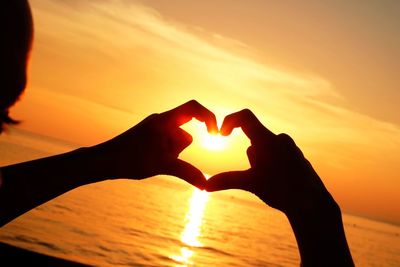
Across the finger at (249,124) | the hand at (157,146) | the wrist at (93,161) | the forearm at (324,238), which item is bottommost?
the forearm at (324,238)

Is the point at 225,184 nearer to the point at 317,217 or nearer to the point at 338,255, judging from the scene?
the point at 317,217

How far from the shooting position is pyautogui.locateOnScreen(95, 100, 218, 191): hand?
1.82m

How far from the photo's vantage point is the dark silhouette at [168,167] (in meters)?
1.40

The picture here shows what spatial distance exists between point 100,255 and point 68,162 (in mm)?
15143

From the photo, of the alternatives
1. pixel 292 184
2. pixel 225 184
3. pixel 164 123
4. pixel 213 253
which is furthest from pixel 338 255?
pixel 213 253

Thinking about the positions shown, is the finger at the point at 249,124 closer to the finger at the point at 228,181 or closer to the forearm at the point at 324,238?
the finger at the point at 228,181

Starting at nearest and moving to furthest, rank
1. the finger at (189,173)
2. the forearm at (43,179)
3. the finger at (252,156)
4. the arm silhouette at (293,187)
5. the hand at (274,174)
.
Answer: the arm silhouette at (293,187), the hand at (274,174), the forearm at (43,179), the finger at (252,156), the finger at (189,173)

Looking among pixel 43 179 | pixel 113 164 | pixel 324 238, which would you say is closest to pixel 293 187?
pixel 324 238

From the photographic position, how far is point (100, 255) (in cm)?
1567

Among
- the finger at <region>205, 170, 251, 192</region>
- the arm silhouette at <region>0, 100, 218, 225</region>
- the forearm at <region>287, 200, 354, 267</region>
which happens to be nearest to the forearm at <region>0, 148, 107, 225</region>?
the arm silhouette at <region>0, 100, 218, 225</region>

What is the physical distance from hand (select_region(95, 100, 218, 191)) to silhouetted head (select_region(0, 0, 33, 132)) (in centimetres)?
48

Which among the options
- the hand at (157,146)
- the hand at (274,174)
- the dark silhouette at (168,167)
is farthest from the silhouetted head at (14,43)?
the hand at (274,174)

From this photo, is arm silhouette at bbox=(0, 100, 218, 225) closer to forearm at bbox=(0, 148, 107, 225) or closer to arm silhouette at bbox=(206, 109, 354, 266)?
forearm at bbox=(0, 148, 107, 225)

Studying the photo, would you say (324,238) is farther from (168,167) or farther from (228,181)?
(168,167)
